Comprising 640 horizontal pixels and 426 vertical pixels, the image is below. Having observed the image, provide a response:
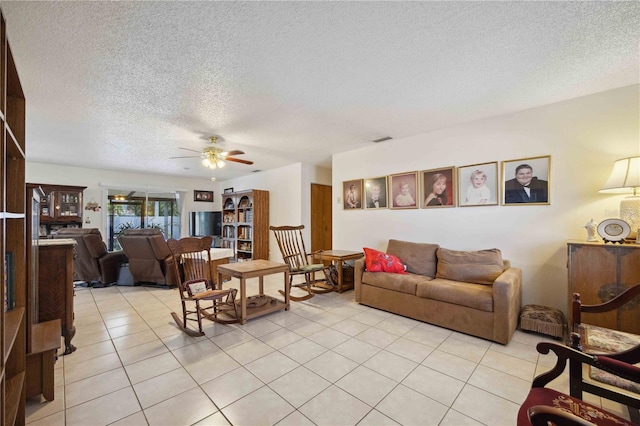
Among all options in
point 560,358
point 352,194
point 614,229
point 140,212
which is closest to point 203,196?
point 140,212

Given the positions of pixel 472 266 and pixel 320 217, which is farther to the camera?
pixel 320 217

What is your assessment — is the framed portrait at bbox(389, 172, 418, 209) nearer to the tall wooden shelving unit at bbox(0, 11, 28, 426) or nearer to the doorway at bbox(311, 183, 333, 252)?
the doorway at bbox(311, 183, 333, 252)

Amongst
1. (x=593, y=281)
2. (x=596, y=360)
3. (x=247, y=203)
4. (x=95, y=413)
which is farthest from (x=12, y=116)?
(x=247, y=203)

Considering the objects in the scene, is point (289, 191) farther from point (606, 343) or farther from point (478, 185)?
point (606, 343)

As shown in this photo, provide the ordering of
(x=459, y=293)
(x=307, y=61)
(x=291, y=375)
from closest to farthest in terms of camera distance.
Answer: (x=291, y=375) < (x=307, y=61) < (x=459, y=293)

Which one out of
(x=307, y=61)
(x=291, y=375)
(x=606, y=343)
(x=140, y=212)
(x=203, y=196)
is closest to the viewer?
(x=606, y=343)

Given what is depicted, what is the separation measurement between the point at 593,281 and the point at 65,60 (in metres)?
4.95

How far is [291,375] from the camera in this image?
1.97 meters

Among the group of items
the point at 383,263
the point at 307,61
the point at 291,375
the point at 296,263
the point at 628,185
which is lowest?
the point at 291,375

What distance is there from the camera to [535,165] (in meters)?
3.02

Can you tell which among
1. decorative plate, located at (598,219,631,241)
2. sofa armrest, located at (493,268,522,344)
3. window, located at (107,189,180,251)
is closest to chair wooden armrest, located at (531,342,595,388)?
sofa armrest, located at (493,268,522,344)

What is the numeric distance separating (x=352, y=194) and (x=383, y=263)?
1.71 meters

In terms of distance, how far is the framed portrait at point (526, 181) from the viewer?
2.96 metres

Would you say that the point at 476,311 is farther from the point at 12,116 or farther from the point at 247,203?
the point at 247,203
